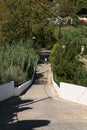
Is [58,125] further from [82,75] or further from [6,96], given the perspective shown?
[82,75]

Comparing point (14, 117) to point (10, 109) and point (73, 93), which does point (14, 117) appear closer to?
point (10, 109)

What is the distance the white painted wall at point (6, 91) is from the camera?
22.5 meters

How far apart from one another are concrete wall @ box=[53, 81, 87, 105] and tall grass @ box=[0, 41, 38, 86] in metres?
3.98

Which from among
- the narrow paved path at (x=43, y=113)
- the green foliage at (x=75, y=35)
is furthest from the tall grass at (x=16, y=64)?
the green foliage at (x=75, y=35)

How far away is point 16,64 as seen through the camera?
29.3m

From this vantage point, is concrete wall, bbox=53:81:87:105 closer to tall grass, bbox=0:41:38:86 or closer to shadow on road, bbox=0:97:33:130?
shadow on road, bbox=0:97:33:130

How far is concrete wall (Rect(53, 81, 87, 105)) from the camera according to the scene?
2183 cm

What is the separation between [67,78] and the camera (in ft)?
88.1

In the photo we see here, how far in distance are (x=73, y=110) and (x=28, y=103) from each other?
2.75 metres

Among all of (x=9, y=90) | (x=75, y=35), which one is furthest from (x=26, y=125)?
(x=75, y=35)

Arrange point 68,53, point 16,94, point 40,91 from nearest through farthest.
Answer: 1. point 16,94
2. point 40,91
3. point 68,53

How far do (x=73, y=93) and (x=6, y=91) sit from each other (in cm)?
383

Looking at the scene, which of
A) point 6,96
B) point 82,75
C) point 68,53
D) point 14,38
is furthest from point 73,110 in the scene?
point 14,38

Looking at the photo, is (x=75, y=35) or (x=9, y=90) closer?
(x=9, y=90)
